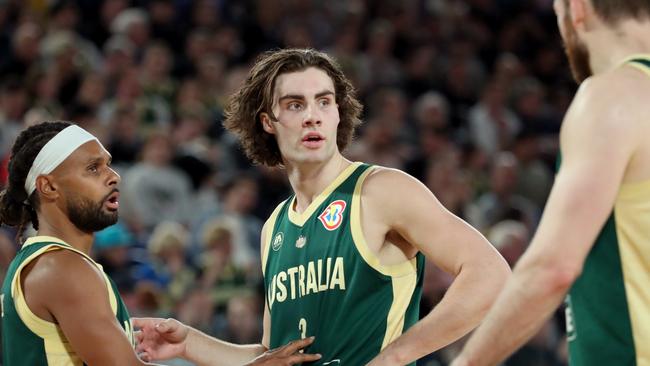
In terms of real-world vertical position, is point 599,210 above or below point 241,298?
above

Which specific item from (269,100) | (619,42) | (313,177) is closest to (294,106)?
(269,100)

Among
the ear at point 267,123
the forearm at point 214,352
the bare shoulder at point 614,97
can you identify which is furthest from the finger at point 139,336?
the bare shoulder at point 614,97

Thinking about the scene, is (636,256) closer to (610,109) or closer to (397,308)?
(610,109)

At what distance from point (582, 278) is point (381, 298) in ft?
4.30

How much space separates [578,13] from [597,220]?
660mm

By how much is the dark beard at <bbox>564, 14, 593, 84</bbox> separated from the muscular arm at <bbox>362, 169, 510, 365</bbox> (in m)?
1.10

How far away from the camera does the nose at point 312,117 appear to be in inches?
188

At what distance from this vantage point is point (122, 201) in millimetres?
10391

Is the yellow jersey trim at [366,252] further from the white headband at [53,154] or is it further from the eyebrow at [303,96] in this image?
the white headband at [53,154]

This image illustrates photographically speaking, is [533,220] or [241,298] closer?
[241,298]

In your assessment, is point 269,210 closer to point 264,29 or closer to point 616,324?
point 264,29

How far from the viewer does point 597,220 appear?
297cm

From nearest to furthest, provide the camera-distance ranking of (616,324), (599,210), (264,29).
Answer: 1. (599,210)
2. (616,324)
3. (264,29)

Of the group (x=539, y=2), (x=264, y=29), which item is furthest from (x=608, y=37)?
(x=539, y=2)
